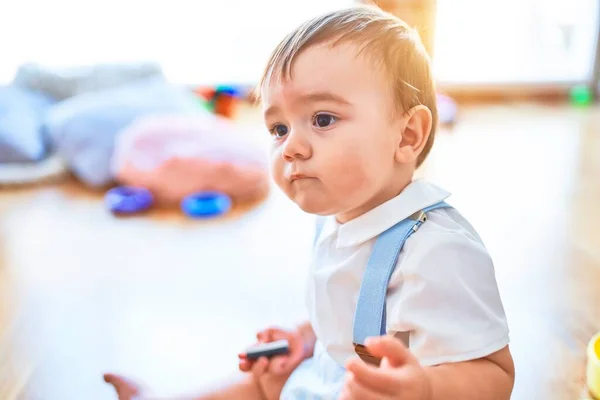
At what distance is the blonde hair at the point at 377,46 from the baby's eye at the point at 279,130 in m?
0.05

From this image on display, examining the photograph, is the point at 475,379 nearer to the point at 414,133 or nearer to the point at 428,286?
the point at 428,286

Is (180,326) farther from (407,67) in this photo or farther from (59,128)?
(59,128)

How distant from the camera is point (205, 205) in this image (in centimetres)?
162

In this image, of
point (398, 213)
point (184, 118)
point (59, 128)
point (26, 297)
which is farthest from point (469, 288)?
point (59, 128)

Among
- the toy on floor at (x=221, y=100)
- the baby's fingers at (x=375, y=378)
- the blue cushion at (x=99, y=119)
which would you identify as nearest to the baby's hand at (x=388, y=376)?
the baby's fingers at (x=375, y=378)

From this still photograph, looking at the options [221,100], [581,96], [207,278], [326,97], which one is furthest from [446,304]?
[581,96]

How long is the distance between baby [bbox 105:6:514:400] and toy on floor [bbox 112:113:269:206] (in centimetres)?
94

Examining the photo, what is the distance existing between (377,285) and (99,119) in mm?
1408

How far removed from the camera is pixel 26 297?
4.15 feet

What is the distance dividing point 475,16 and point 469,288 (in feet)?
7.21

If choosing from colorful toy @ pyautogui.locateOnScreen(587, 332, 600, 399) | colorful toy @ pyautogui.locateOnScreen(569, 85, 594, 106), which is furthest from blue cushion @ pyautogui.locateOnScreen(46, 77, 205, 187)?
colorful toy @ pyautogui.locateOnScreen(569, 85, 594, 106)

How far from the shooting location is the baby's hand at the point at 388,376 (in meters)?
0.60

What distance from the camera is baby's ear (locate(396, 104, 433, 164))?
0.73m

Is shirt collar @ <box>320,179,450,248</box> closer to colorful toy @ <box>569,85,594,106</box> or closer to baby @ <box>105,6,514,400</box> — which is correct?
baby @ <box>105,6,514,400</box>
